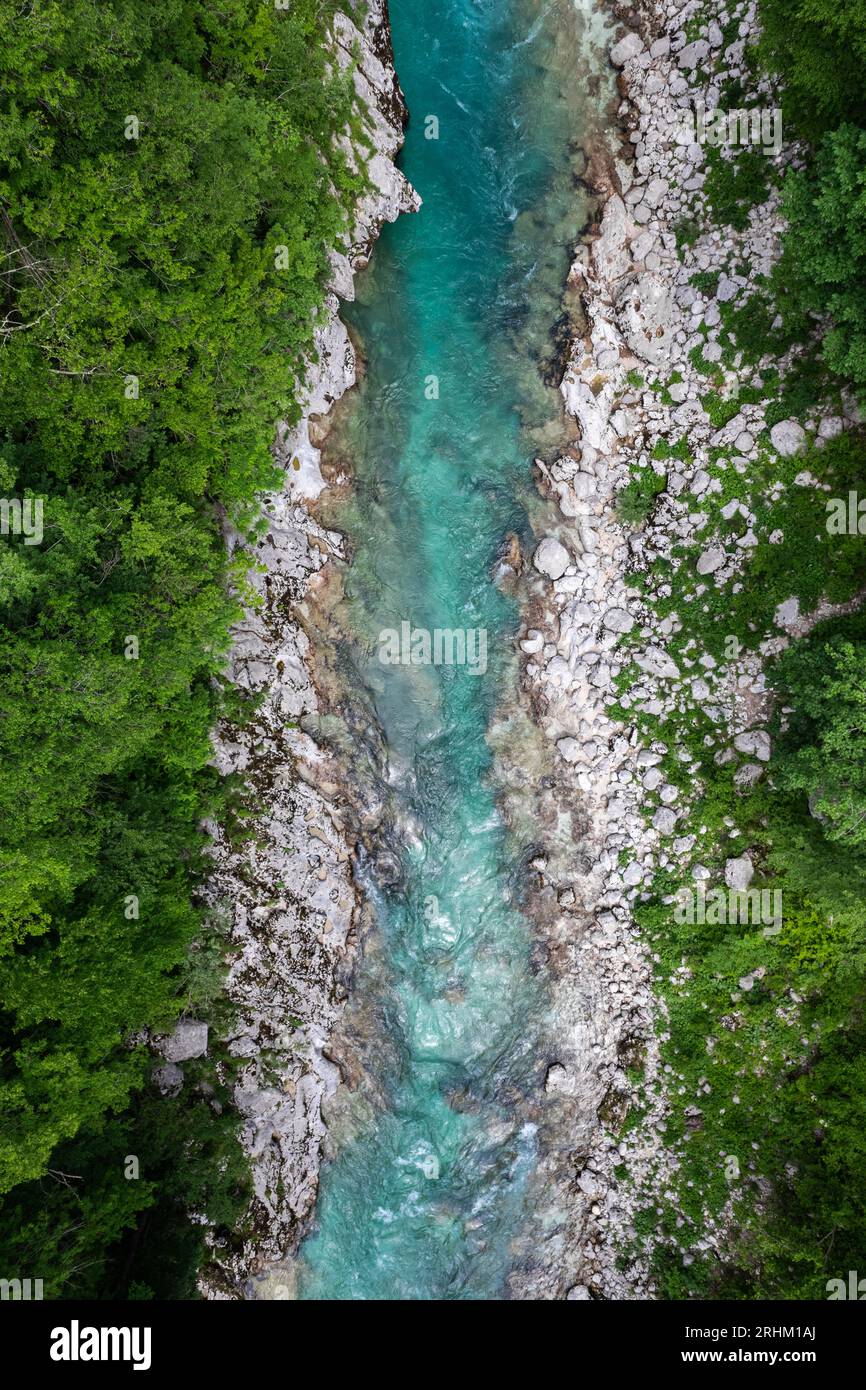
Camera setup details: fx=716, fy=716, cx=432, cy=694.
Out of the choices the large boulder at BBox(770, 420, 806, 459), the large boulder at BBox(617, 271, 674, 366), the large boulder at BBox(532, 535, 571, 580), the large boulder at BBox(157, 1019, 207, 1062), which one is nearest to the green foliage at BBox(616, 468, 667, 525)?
the large boulder at BBox(532, 535, 571, 580)

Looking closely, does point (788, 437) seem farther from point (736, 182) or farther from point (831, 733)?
point (831, 733)

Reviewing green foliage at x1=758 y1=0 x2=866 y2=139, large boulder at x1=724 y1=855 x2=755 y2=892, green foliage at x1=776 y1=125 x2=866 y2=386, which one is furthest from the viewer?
large boulder at x1=724 y1=855 x2=755 y2=892

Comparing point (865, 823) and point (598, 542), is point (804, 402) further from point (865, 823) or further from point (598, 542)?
point (865, 823)

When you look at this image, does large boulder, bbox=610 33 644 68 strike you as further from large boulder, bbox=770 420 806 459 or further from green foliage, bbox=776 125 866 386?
large boulder, bbox=770 420 806 459

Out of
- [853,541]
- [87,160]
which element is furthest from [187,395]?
[853,541]

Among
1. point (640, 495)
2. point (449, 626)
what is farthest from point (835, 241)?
point (449, 626)

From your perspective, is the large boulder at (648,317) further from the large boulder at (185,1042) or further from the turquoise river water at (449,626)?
the large boulder at (185,1042)
